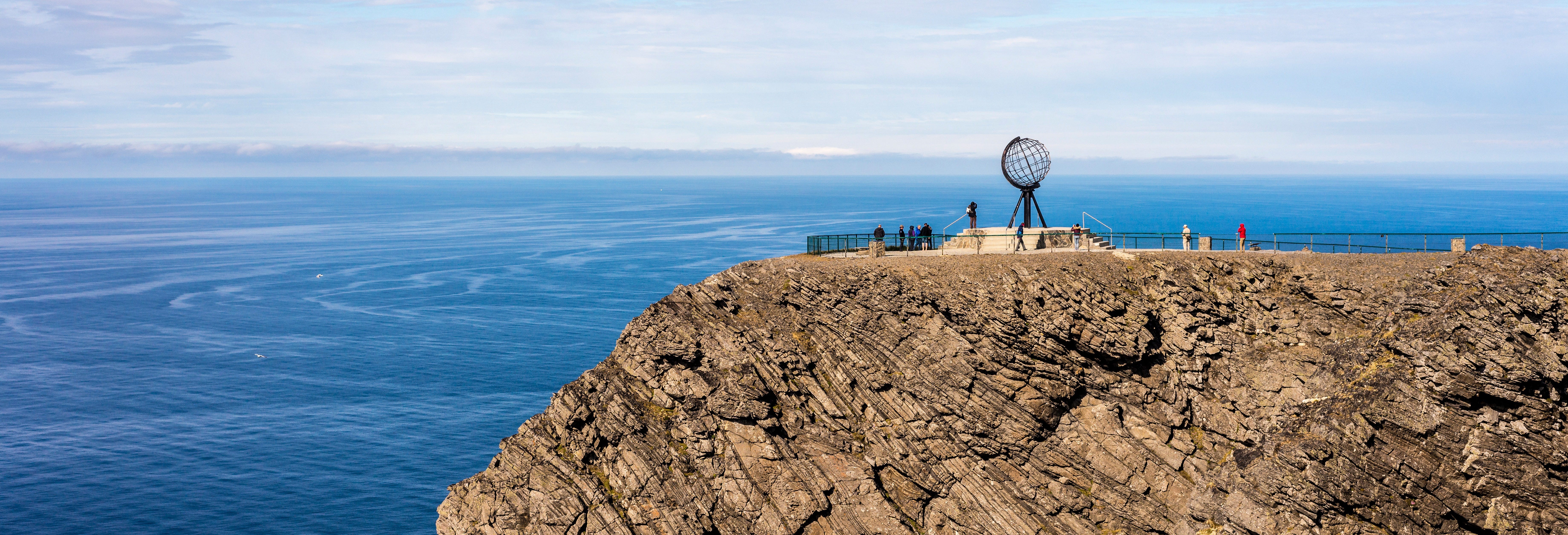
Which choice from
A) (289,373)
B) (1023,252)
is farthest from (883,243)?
(289,373)

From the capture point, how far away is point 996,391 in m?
36.2

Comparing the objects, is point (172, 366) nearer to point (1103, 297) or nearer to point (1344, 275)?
point (1103, 297)

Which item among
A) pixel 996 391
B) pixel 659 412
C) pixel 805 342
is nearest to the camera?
pixel 996 391

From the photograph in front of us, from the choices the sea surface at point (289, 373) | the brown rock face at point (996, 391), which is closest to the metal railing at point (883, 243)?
the brown rock face at point (996, 391)

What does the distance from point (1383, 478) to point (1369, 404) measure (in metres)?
2.22

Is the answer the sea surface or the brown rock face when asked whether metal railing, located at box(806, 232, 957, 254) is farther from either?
the sea surface

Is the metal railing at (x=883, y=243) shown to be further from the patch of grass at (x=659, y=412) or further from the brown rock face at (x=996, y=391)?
the patch of grass at (x=659, y=412)

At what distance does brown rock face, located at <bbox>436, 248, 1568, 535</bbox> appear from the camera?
33125 mm

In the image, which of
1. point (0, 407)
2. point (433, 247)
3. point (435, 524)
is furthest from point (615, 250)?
point (435, 524)

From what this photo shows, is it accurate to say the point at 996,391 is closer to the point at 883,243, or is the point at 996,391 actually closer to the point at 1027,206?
the point at 883,243

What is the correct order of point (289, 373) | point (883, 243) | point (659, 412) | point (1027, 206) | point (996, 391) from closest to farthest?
point (996, 391)
point (659, 412)
point (883, 243)
point (1027, 206)
point (289, 373)

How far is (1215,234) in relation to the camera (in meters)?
149

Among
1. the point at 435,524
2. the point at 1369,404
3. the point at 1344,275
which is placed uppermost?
the point at 1344,275

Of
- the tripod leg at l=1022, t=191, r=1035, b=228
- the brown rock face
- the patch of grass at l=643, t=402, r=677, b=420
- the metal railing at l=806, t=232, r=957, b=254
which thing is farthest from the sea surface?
the tripod leg at l=1022, t=191, r=1035, b=228
